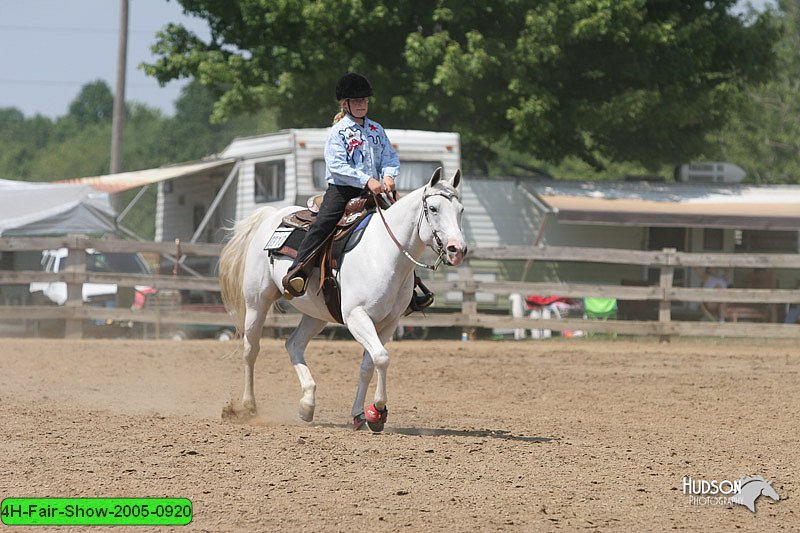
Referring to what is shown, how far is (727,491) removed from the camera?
221 inches

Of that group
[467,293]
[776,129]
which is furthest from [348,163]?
[776,129]

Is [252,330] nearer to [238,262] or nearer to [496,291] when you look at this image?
[238,262]

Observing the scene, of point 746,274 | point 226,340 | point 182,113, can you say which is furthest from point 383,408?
point 182,113

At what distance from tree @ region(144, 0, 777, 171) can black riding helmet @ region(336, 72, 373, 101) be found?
1334cm

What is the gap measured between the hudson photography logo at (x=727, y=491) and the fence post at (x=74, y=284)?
12.5m

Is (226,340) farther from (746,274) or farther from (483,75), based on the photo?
(746,274)

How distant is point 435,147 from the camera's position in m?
18.9

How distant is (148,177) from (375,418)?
45.0 ft

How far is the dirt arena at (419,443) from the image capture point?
5.18 meters

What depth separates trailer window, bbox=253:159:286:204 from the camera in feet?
61.4

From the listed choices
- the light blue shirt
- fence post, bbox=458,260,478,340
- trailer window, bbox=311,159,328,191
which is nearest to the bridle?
the light blue shirt

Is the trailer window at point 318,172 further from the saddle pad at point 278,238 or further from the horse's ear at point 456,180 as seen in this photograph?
the horse's ear at point 456,180

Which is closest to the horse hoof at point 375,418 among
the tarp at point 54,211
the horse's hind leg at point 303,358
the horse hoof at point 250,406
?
the horse's hind leg at point 303,358

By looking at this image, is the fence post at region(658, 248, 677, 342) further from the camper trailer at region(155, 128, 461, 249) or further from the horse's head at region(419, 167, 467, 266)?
the horse's head at region(419, 167, 467, 266)
